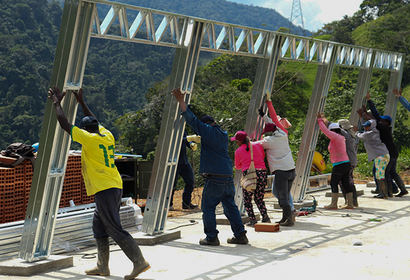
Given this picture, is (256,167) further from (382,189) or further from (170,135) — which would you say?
(382,189)

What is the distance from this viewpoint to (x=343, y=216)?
33.1 ft

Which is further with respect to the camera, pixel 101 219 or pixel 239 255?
pixel 239 255

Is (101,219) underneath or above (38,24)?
underneath

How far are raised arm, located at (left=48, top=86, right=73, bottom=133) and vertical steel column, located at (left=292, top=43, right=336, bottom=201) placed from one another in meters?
6.98

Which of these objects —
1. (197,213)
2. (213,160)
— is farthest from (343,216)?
(213,160)

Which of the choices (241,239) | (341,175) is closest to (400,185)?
(341,175)

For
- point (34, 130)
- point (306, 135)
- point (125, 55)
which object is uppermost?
point (125, 55)

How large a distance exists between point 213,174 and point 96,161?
6.87 ft

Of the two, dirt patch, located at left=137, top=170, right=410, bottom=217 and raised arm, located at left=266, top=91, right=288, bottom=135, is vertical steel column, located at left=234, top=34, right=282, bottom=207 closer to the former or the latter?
raised arm, located at left=266, top=91, right=288, bottom=135

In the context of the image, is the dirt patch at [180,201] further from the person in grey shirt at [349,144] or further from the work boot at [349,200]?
the work boot at [349,200]

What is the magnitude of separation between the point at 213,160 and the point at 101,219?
7.12 ft

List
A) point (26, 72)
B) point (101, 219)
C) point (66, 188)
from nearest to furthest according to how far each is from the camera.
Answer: point (101, 219), point (66, 188), point (26, 72)

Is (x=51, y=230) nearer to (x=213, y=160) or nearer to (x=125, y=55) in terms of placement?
(x=213, y=160)

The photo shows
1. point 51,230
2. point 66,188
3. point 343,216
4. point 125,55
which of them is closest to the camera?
point 51,230
